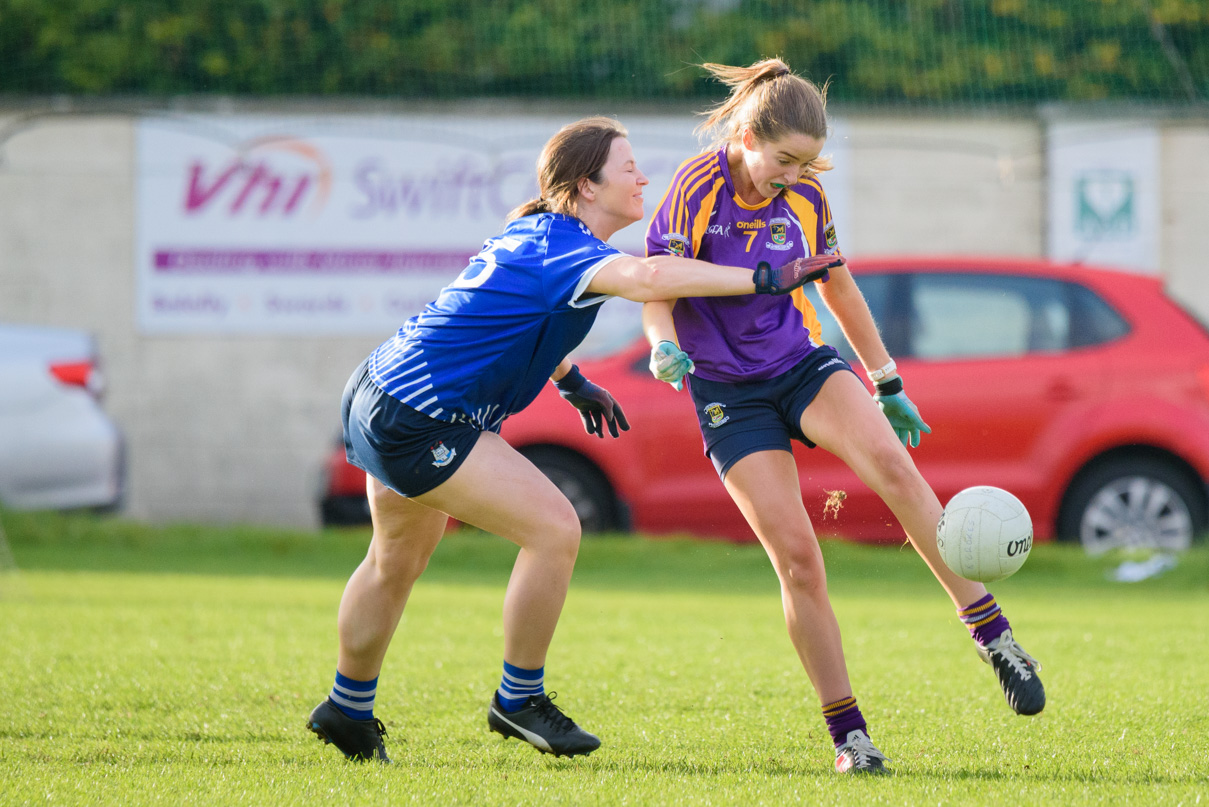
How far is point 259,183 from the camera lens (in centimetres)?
1353

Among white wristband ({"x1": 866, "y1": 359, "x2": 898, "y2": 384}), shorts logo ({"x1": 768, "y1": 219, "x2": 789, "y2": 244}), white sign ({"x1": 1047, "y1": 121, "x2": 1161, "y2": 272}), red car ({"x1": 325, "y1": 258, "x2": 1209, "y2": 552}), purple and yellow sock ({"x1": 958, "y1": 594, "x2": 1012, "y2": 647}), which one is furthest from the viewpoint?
white sign ({"x1": 1047, "y1": 121, "x2": 1161, "y2": 272})

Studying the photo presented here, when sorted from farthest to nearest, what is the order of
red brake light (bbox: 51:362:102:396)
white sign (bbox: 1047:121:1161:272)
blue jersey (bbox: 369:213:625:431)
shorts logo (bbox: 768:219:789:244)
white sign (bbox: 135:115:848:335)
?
white sign (bbox: 1047:121:1161:272) → white sign (bbox: 135:115:848:335) → red brake light (bbox: 51:362:102:396) → shorts logo (bbox: 768:219:789:244) → blue jersey (bbox: 369:213:625:431)

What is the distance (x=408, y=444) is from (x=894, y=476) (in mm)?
1324

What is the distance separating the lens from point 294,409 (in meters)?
13.6

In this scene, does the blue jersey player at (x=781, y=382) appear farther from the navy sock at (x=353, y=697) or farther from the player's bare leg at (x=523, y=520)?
the navy sock at (x=353, y=697)

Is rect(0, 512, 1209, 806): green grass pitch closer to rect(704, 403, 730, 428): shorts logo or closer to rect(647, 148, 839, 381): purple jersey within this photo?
rect(704, 403, 730, 428): shorts logo

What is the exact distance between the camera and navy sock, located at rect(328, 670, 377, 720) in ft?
12.7

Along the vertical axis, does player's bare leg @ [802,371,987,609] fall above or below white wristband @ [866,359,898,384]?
below

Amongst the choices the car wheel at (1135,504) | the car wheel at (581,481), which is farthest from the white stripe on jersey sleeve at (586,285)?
the car wheel at (1135,504)

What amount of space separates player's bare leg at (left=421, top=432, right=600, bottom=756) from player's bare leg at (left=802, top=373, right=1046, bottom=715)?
764mm

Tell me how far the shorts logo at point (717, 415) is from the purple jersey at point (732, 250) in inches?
3.1

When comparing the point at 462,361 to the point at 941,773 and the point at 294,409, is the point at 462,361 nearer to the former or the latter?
the point at 941,773

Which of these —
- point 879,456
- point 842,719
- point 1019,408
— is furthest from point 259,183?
point 842,719

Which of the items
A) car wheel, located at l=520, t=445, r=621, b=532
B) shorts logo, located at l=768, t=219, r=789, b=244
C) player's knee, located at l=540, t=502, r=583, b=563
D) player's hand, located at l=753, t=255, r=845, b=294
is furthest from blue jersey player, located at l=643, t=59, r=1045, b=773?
car wheel, located at l=520, t=445, r=621, b=532
